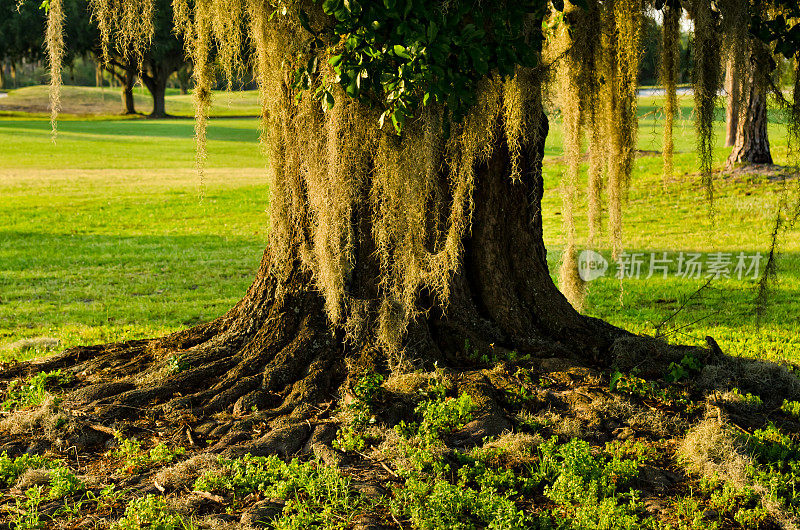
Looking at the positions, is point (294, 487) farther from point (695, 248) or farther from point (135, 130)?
point (135, 130)

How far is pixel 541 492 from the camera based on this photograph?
324 cm

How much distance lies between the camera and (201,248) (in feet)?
34.7

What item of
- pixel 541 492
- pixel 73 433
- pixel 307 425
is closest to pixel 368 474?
pixel 307 425

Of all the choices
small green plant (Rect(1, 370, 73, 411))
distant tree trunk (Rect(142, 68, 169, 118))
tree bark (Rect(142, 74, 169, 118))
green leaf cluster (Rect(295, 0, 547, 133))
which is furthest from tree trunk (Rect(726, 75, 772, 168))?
tree bark (Rect(142, 74, 169, 118))

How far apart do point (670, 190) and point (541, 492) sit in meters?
10.7

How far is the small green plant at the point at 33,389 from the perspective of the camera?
4102 millimetres

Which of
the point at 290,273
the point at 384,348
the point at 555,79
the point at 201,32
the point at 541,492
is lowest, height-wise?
the point at 541,492

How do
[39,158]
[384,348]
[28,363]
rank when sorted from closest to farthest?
[384,348]
[28,363]
[39,158]

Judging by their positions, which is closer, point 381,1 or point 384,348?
point 381,1

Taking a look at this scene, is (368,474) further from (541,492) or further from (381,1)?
(381,1)

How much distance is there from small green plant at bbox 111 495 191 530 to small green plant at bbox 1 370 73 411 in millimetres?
1391

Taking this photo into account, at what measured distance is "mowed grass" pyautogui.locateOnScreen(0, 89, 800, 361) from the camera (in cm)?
657

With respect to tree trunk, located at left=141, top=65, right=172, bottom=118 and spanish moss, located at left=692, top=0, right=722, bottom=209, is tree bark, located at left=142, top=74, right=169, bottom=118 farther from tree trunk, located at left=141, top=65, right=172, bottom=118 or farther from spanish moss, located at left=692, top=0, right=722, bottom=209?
spanish moss, located at left=692, top=0, right=722, bottom=209

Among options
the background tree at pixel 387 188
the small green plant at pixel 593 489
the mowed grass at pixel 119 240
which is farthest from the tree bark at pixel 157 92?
the small green plant at pixel 593 489
